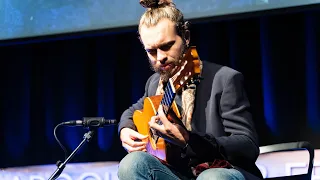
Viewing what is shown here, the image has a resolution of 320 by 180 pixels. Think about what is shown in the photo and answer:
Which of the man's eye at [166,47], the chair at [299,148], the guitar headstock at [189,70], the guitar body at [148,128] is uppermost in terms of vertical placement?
the man's eye at [166,47]

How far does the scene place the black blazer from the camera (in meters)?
1.46

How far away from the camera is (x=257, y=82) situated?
285 centimetres

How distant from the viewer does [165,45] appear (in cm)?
168

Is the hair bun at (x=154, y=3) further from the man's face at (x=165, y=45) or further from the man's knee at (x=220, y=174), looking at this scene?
the man's knee at (x=220, y=174)

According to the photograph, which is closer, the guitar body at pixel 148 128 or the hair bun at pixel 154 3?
the guitar body at pixel 148 128

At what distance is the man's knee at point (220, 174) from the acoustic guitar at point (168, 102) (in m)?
0.18

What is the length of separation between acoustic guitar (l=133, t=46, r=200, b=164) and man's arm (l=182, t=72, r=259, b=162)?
0.36 feet

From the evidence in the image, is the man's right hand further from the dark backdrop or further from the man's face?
the dark backdrop

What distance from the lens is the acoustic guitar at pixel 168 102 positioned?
4.75 feet

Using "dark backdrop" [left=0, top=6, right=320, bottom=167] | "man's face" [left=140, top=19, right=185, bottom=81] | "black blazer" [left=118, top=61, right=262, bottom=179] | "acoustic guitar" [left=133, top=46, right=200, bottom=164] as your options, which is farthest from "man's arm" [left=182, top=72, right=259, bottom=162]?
"dark backdrop" [left=0, top=6, right=320, bottom=167]

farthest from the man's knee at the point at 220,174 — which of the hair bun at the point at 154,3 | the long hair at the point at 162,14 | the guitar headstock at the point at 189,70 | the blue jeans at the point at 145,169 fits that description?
the hair bun at the point at 154,3

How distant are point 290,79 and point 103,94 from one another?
1.26 meters

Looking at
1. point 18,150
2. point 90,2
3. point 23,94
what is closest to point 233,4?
point 90,2

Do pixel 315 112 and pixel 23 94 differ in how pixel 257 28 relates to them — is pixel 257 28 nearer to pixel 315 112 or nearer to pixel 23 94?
pixel 315 112
